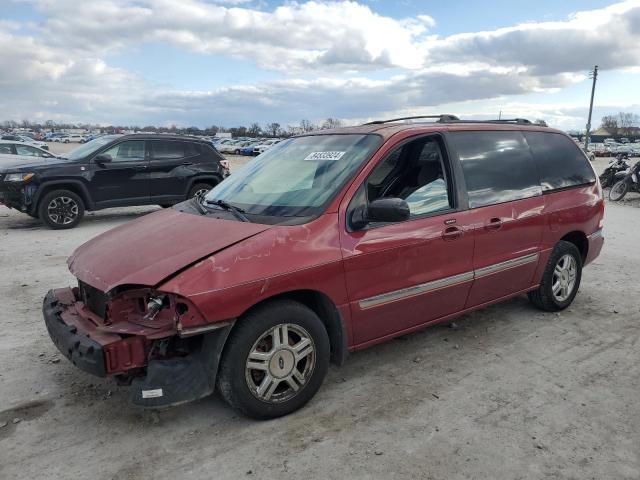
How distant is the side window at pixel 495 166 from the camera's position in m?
4.22

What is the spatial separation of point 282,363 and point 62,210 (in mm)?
8134

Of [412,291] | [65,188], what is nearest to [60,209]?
Answer: [65,188]

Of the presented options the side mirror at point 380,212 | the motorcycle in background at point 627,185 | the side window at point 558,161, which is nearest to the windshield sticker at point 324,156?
the side mirror at point 380,212

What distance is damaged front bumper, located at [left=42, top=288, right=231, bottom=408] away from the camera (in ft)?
9.33

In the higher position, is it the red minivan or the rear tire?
the red minivan

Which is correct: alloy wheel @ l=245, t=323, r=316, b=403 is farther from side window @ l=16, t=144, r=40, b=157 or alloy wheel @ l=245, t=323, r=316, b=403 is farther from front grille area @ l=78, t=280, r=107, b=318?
side window @ l=16, t=144, r=40, b=157

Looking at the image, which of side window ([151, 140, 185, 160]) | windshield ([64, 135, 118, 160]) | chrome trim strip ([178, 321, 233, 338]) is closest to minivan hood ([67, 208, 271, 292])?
chrome trim strip ([178, 321, 233, 338])

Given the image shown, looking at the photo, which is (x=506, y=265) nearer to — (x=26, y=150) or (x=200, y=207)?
(x=200, y=207)

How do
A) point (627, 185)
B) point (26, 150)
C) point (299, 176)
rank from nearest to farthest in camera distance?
point (299, 176) < point (627, 185) < point (26, 150)

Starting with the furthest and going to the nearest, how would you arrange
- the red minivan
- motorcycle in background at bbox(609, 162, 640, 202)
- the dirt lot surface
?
motorcycle in background at bbox(609, 162, 640, 202), the red minivan, the dirt lot surface

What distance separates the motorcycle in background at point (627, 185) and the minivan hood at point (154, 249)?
49.3ft

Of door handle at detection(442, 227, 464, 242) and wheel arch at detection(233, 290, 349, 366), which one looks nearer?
wheel arch at detection(233, 290, 349, 366)

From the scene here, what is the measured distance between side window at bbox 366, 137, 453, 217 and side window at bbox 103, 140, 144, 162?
310 inches

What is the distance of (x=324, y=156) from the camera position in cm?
393
